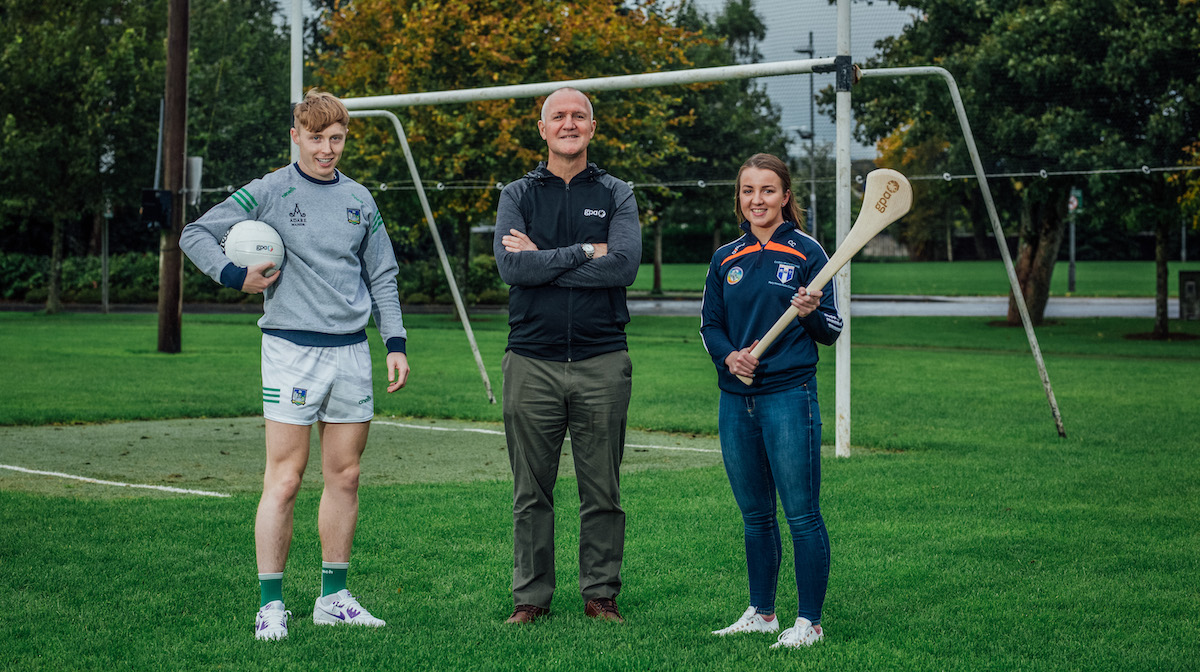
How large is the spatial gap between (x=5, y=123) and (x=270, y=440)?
2739 centimetres

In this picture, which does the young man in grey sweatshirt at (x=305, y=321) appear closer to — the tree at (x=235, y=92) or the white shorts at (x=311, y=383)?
the white shorts at (x=311, y=383)

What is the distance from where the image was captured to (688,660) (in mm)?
4164

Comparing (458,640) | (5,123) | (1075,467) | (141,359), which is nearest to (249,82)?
(5,123)

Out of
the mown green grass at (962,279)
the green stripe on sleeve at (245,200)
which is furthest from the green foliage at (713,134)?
the green stripe on sleeve at (245,200)

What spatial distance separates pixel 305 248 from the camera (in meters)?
4.40

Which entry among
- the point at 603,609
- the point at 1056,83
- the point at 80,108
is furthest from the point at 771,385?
the point at 80,108

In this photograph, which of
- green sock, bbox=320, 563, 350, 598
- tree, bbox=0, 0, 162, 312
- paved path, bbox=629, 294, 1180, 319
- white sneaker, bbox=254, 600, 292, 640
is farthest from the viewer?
paved path, bbox=629, 294, 1180, 319

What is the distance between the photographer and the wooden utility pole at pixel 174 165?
58.6ft

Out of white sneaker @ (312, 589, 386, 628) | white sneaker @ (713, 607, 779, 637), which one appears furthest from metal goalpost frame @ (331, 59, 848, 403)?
white sneaker @ (713, 607, 779, 637)

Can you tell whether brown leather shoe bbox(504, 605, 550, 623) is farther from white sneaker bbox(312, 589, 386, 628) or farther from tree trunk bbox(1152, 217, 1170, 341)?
tree trunk bbox(1152, 217, 1170, 341)

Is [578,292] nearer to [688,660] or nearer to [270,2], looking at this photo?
[688,660]

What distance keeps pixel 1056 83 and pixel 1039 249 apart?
5.79 metres

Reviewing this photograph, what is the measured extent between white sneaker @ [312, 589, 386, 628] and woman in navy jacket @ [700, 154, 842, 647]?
1.36 m

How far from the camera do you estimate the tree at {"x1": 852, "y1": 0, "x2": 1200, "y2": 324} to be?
1903 cm
